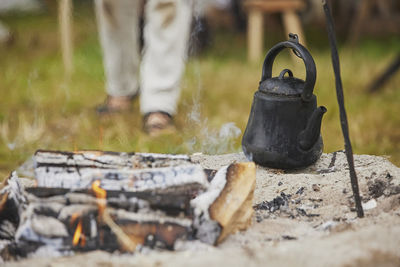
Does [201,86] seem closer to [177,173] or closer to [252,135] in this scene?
[252,135]

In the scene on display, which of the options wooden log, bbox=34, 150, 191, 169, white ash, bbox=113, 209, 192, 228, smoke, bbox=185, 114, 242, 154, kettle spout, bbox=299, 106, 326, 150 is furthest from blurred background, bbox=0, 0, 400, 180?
white ash, bbox=113, 209, 192, 228

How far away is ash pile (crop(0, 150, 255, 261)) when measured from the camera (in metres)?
1.23

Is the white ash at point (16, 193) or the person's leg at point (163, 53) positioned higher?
the person's leg at point (163, 53)

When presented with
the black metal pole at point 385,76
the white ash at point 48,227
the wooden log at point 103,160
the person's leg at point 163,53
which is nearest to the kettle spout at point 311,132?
the wooden log at point 103,160

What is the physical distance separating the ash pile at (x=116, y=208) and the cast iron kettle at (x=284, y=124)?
1.17ft

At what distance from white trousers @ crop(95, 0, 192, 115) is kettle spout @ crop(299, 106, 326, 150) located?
1397 mm

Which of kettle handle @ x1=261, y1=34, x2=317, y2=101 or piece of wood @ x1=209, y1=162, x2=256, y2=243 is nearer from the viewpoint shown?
piece of wood @ x1=209, y1=162, x2=256, y2=243

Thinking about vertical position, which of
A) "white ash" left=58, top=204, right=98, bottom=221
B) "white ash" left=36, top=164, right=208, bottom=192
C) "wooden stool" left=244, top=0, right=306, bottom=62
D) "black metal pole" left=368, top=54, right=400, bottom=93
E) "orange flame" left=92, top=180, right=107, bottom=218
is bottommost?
"white ash" left=58, top=204, right=98, bottom=221

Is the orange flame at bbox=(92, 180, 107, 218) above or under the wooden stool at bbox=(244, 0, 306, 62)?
under

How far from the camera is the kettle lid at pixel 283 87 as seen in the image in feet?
5.51

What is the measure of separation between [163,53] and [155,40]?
3.7 inches

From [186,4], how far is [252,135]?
4.72ft

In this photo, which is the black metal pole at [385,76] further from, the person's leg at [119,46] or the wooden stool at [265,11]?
the person's leg at [119,46]

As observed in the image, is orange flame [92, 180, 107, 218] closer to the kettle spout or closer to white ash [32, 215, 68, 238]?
white ash [32, 215, 68, 238]
